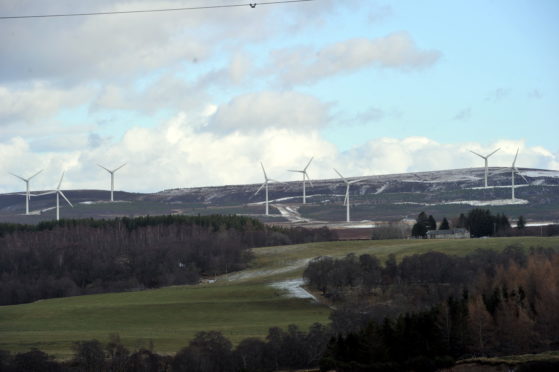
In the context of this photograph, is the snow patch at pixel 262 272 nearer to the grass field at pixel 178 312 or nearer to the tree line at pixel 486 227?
the grass field at pixel 178 312

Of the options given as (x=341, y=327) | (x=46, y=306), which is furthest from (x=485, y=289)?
(x=46, y=306)

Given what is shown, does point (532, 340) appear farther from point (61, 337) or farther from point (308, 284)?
point (308, 284)

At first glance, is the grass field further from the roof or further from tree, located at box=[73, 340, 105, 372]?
the roof

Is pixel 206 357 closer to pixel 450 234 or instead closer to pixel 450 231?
pixel 450 234

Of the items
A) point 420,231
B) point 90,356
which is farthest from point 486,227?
point 90,356

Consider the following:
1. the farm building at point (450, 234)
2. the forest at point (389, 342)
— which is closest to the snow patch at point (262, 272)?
the farm building at point (450, 234)


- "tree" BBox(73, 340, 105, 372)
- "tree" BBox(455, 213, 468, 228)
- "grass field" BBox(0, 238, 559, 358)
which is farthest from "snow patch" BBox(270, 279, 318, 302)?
"tree" BBox(455, 213, 468, 228)
